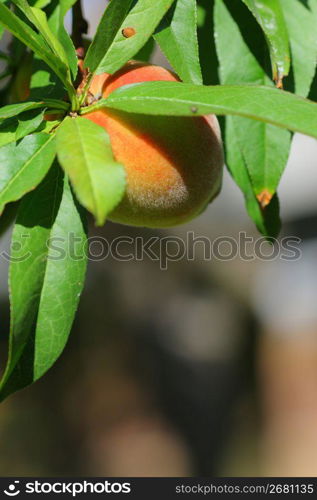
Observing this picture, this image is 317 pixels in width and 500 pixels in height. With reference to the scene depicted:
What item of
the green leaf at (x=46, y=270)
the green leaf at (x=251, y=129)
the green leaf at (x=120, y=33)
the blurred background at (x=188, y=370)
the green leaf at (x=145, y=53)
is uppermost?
the green leaf at (x=120, y=33)

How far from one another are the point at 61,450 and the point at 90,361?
81 centimetres

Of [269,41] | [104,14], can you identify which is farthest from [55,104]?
[269,41]

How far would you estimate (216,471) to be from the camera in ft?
17.1

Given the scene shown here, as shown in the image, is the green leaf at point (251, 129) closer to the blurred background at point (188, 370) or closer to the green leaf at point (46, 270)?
the green leaf at point (46, 270)

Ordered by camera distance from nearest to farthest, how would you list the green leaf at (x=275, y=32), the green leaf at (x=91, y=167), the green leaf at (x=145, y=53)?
the green leaf at (x=91, y=167)
the green leaf at (x=275, y=32)
the green leaf at (x=145, y=53)

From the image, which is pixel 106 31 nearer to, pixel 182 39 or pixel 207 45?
pixel 182 39

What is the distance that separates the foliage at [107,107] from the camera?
2.15 feet

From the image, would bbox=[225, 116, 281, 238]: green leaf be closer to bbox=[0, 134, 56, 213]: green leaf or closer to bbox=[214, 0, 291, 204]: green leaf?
bbox=[214, 0, 291, 204]: green leaf

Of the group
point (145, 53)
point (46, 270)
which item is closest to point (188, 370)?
point (145, 53)

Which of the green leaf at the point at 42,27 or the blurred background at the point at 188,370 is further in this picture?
the blurred background at the point at 188,370

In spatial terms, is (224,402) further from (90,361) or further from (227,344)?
(90,361)

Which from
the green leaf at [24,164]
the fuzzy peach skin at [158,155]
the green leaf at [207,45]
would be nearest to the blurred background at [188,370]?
the green leaf at [207,45]

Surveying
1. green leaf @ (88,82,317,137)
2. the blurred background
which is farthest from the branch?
the blurred background

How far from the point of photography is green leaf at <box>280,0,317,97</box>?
888 mm
